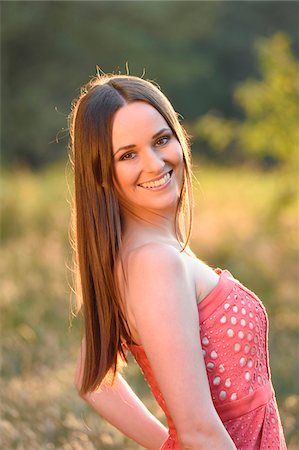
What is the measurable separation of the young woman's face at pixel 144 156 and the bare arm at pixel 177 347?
22cm

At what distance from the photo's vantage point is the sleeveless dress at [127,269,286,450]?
6.97 feet

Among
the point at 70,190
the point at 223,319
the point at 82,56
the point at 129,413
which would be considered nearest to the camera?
the point at 223,319

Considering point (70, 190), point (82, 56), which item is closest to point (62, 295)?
point (70, 190)

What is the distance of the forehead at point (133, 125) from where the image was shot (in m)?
2.14

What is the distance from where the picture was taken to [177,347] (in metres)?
1.99

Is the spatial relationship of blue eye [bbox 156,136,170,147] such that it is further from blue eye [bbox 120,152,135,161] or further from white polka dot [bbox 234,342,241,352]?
white polka dot [bbox 234,342,241,352]

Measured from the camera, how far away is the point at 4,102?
91.6 ft

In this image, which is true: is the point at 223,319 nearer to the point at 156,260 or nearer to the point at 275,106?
the point at 156,260

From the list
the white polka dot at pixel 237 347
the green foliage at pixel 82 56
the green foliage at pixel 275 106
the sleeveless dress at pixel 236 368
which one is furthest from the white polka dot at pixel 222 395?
the green foliage at pixel 82 56

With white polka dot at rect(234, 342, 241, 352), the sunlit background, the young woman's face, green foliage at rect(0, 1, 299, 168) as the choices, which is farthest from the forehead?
green foliage at rect(0, 1, 299, 168)

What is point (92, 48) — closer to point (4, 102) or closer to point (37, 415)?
point (4, 102)

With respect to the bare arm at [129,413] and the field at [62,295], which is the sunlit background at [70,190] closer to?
the field at [62,295]

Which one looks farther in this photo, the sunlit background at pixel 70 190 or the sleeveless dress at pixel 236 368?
the sunlit background at pixel 70 190

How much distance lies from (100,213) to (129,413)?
631 mm
